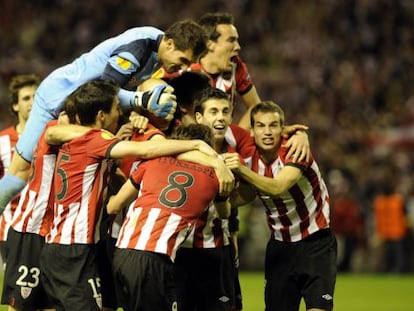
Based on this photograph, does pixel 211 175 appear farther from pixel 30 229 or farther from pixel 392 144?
pixel 392 144

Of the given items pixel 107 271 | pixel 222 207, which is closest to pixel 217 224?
pixel 222 207

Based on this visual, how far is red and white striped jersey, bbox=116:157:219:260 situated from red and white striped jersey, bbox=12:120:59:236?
0.95 m

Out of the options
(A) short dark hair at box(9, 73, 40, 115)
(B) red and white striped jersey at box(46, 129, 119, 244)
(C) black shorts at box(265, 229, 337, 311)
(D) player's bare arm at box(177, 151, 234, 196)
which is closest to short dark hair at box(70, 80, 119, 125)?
(B) red and white striped jersey at box(46, 129, 119, 244)

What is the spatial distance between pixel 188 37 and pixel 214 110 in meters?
0.56

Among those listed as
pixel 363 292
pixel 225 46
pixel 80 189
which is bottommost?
pixel 363 292

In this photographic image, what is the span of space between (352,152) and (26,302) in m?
12.0

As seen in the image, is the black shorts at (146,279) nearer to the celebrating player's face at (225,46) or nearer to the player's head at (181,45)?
the player's head at (181,45)

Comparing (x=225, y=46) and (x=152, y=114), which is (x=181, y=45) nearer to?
(x=152, y=114)

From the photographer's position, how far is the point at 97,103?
6629mm

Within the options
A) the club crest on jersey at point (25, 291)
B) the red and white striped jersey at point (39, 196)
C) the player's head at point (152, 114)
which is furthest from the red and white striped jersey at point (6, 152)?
the player's head at point (152, 114)

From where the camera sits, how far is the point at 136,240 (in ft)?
20.7

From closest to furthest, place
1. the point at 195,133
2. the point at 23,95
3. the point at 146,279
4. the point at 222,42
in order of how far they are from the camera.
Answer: the point at 146,279 < the point at 195,133 < the point at 222,42 < the point at 23,95

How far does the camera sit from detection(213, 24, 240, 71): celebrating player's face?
8312 millimetres

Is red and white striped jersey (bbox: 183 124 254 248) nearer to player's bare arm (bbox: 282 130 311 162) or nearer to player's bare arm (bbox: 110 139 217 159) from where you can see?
player's bare arm (bbox: 282 130 311 162)
